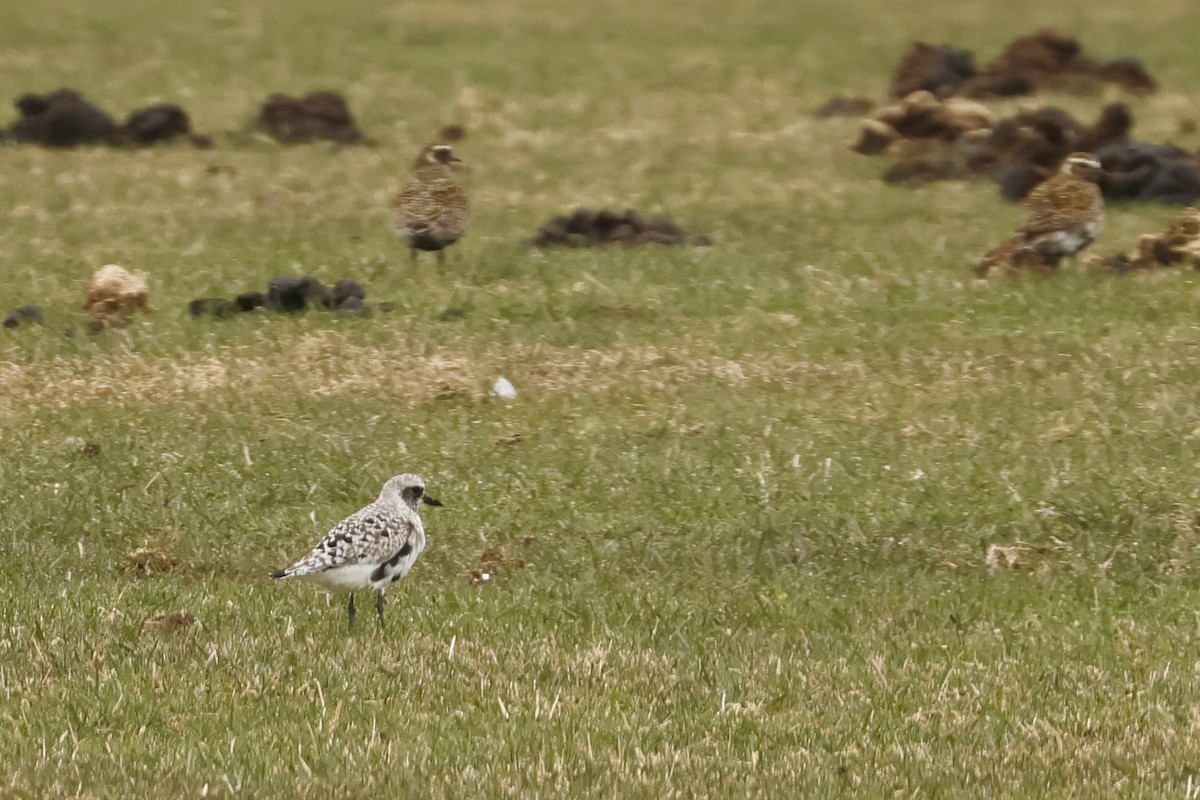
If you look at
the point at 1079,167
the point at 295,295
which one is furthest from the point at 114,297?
the point at 1079,167

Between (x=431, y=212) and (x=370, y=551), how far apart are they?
11.1 metres

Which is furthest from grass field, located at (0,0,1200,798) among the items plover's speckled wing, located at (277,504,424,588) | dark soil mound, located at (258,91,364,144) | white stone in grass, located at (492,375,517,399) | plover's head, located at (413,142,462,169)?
dark soil mound, located at (258,91,364,144)

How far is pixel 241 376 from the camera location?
60.9 ft

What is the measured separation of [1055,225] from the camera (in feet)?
72.1

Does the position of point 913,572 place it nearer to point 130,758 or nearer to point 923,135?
point 130,758

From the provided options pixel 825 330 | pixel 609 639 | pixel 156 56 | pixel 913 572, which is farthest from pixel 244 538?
pixel 156 56

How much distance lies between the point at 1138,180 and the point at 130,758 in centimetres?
2106

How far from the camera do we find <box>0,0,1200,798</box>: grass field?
1005 cm

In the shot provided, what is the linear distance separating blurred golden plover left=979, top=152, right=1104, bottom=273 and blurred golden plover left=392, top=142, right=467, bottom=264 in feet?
19.0

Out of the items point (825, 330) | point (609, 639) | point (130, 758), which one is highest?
point (130, 758)

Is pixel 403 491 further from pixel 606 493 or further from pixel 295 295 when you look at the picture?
pixel 295 295

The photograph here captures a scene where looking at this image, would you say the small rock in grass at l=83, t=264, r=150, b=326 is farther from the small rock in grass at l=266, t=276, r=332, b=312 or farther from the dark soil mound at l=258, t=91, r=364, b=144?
the dark soil mound at l=258, t=91, r=364, b=144

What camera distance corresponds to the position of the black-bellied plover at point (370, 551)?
11617 millimetres

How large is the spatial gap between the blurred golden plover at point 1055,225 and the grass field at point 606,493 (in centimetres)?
41
